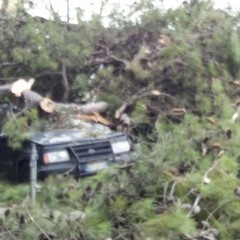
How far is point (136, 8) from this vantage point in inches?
252

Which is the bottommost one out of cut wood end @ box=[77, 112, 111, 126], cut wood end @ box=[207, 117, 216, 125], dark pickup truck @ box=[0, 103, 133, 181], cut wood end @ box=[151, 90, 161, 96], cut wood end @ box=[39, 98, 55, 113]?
dark pickup truck @ box=[0, 103, 133, 181]

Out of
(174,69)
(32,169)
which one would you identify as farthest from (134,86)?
(32,169)

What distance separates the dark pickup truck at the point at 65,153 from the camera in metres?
5.00

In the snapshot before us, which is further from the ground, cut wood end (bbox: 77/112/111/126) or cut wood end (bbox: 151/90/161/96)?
cut wood end (bbox: 151/90/161/96)

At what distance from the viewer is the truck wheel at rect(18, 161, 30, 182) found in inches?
203

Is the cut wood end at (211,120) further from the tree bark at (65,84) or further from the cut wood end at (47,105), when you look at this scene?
the tree bark at (65,84)

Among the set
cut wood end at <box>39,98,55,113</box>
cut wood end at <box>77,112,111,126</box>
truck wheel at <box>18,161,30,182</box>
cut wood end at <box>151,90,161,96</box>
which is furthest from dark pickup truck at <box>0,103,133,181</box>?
cut wood end at <box>151,90,161,96</box>

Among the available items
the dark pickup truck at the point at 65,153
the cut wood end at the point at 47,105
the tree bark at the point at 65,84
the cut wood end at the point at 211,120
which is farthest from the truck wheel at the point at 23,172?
the cut wood end at the point at 211,120

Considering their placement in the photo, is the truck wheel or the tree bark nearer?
the truck wheel

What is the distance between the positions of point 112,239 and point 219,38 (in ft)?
8.83

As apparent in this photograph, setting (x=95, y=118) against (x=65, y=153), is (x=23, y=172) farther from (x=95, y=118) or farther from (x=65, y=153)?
(x=95, y=118)

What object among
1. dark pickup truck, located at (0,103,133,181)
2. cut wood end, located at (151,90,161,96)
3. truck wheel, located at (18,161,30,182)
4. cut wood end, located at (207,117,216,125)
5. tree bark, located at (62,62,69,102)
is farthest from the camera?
tree bark, located at (62,62,69,102)

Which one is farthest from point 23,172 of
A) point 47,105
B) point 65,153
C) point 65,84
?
point 65,84

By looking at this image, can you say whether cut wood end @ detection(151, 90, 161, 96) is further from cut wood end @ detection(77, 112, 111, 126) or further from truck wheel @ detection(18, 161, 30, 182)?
truck wheel @ detection(18, 161, 30, 182)
